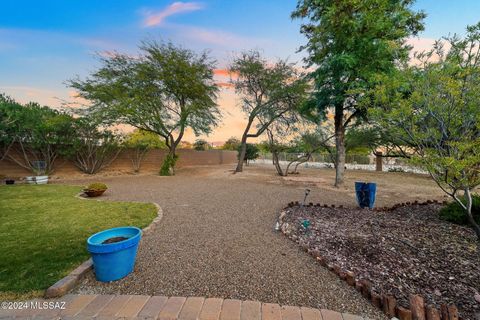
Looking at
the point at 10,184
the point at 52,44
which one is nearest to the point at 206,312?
the point at 52,44

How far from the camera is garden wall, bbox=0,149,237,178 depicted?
30.7 ft

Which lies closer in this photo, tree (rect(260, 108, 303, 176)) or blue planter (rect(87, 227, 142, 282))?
blue planter (rect(87, 227, 142, 282))

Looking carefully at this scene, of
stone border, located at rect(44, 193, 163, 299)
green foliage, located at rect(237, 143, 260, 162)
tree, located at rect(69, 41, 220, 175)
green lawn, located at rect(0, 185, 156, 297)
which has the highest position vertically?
tree, located at rect(69, 41, 220, 175)

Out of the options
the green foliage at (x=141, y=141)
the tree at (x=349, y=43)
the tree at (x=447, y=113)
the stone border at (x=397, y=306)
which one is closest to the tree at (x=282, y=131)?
the tree at (x=349, y=43)

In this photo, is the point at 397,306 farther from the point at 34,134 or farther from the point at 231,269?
the point at 34,134

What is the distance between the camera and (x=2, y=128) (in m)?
8.04

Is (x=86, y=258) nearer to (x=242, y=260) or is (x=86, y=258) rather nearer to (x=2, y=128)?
(x=242, y=260)

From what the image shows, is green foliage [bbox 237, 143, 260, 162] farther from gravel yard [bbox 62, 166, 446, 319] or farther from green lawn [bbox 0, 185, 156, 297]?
gravel yard [bbox 62, 166, 446, 319]

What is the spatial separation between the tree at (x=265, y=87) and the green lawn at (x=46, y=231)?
31.7 ft

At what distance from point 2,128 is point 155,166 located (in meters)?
7.59

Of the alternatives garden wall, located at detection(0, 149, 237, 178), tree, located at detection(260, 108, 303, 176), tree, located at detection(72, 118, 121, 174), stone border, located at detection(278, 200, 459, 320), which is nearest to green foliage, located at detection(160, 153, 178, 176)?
garden wall, located at detection(0, 149, 237, 178)

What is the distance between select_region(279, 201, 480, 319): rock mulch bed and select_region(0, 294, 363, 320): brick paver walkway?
55cm

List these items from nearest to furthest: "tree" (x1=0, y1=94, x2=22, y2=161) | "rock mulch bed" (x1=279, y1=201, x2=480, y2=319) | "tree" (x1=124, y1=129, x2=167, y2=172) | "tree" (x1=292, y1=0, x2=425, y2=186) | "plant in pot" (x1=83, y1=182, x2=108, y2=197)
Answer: "rock mulch bed" (x1=279, y1=201, x2=480, y2=319)
"plant in pot" (x1=83, y1=182, x2=108, y2=197)
"tree" (x1=292, y1=0, x2=425, y2=186)
"tree" (x1=0, y1=94, x2=22, y2=161)
"tree" (x1=124, y1=129, x2=167, y2=172)

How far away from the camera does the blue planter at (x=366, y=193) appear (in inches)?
183
